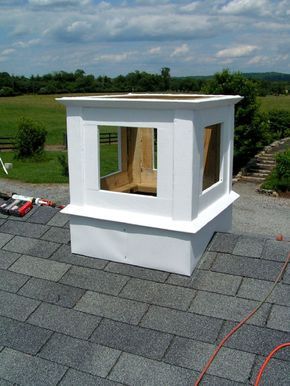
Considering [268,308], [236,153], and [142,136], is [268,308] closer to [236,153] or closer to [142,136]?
[142,136]

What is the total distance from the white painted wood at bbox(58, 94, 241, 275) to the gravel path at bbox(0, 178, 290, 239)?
36.7 feet

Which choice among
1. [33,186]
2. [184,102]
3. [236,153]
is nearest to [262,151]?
[236,153]

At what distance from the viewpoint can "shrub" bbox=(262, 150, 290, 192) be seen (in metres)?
22.6

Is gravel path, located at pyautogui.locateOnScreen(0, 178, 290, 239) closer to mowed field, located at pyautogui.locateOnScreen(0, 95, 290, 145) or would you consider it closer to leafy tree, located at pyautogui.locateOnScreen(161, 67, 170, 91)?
mowed field, located at pyautogui.locateOnScreen(0, 95, 290, 145)

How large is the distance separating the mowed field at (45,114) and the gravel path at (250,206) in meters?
17.3

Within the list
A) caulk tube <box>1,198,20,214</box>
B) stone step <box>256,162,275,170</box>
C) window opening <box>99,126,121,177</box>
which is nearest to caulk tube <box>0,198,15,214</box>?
caulk tube <box>1,198,20,214</box>

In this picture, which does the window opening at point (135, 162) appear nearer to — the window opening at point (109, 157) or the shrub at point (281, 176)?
the window opening at point (109, 157)

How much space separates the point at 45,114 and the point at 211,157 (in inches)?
2349

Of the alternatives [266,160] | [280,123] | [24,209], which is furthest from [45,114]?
[24,209]

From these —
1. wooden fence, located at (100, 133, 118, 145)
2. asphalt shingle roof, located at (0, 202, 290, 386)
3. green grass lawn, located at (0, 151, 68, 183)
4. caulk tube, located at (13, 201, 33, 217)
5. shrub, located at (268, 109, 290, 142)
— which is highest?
caulk tube, located at (13, 201, 33, 217)

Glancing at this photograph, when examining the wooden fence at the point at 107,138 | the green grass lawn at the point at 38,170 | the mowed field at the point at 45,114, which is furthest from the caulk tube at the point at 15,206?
the mowed field at the point at 45,114

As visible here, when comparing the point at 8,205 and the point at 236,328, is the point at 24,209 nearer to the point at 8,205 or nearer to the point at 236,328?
the point at 8,205

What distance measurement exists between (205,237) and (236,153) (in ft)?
68.2

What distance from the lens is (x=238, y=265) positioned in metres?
5.63
